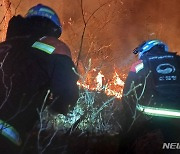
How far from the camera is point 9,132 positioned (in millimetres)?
2898

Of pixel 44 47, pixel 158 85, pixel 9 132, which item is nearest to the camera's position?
pixel 9 132

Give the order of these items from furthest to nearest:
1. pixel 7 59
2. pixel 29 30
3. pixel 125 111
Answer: pixel 125 111 → pixel 29 30 → pixel 7 59

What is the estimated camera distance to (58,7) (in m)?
13.5

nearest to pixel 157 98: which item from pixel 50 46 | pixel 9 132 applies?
pixel 50 46

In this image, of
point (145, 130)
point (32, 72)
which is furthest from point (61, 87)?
point (145, 130)

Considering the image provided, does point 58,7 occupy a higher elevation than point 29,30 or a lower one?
higher

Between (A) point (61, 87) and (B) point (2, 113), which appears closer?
(B) point (2, 113)

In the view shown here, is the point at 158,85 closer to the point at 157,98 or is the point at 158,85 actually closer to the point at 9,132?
the point at 157,98

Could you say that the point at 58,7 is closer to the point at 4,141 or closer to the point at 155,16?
the point at 155,16

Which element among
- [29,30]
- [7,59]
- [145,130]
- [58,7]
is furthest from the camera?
[58,7]

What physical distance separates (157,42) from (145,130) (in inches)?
51.0

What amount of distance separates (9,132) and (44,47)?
0.82 meters

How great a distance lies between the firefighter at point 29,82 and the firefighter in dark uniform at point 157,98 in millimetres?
1006

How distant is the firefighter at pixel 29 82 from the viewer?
9.62ft
